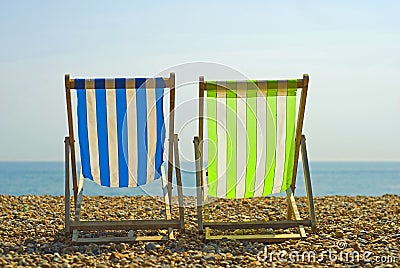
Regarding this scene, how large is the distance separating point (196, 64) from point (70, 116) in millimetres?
964

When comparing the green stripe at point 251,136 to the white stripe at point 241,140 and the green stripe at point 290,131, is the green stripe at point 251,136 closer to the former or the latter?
the white stripe at point 241,140

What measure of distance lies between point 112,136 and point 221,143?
772mm

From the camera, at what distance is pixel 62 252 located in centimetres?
440

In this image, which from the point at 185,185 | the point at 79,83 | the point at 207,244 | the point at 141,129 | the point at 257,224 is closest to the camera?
the point at 207,244

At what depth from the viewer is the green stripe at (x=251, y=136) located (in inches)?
192

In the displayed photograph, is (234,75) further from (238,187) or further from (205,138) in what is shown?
(238,187)

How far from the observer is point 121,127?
4984mm

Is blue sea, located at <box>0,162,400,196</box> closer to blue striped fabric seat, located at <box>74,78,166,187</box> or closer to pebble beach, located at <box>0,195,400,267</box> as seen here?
blue striped fabric seat, located at <box>74,78,166,187</box>

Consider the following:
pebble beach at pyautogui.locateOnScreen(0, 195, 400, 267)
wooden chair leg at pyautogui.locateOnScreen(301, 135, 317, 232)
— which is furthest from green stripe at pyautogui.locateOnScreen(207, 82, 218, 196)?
wooden chair leg at pyautogui.locateOnScreen(301, 135, 317, 232)

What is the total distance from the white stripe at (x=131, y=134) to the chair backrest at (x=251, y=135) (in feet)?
1.61

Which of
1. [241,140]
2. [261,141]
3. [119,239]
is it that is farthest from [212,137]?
[119,239]

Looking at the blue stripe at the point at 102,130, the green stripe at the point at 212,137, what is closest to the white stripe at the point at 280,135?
the green stripe at the point at 212,137

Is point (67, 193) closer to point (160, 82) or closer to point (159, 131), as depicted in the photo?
point (159, 131)

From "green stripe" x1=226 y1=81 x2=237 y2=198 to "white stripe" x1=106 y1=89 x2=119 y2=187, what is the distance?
0.79 metres
